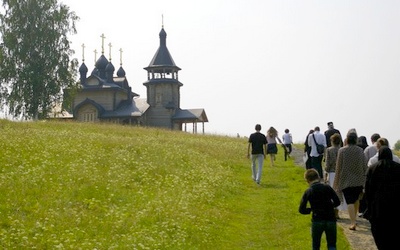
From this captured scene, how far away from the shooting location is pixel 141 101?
206ft

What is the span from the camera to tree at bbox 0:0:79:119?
1682 inches

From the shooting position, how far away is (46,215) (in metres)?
11.1

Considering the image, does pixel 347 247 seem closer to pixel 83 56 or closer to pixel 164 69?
pixel 164 69

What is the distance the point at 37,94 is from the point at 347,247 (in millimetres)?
36456

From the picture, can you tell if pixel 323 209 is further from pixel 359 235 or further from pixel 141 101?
pixel 141 101

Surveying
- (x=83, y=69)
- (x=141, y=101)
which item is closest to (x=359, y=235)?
(x=141, y=101)

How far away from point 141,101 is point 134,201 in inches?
1963

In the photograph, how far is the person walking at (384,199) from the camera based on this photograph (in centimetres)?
782

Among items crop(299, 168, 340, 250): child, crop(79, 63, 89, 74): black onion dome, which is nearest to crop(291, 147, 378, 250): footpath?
crop(299, 168, 340, 250): child

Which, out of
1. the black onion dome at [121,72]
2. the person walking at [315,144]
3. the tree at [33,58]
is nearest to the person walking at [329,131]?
the person walking at [315,144]

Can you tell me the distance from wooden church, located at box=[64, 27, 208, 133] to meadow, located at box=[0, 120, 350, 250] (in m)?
37.4

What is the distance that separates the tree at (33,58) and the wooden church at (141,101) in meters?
14.2

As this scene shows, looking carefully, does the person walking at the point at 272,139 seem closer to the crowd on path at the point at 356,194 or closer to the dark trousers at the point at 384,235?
the crowd on path at the point at 356,194

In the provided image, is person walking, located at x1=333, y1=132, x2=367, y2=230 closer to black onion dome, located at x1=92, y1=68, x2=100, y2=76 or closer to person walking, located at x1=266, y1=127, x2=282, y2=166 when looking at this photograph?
person walking, located at x1=266, y1=127, x2=282, y2=166
